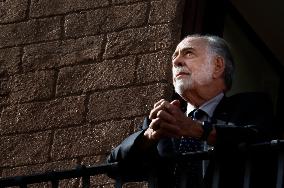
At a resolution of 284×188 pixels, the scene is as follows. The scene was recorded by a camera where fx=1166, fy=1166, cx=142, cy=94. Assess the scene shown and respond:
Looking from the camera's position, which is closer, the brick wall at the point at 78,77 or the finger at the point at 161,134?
the finger at the point at 161,134

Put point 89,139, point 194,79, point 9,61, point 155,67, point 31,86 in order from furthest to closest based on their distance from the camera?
point 9,61, point 31,86, point 155,67, point 89,139, point 194,79

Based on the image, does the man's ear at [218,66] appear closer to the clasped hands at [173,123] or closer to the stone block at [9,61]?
the clasped hands at [173,123]

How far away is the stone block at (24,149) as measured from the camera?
6.68 meters

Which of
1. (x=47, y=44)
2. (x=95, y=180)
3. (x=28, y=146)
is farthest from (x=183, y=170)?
(x=47, y=44)

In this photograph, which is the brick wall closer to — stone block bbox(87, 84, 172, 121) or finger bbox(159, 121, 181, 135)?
stone block bbox(87, 84, 172, 121)

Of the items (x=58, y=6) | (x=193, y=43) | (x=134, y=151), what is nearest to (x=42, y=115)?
(x=58, y=6)

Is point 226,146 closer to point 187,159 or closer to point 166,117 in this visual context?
point 187,159

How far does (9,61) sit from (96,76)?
660mm

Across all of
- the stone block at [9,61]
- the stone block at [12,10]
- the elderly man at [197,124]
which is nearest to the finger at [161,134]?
the elderly man at [197,124]

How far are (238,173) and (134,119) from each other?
1638 millimetres

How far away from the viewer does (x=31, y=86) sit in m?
7.00

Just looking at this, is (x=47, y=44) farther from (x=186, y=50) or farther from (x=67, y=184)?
(x=186, y=50)

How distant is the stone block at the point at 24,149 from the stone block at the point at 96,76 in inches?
12.7

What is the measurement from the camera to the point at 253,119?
5.01 meters
